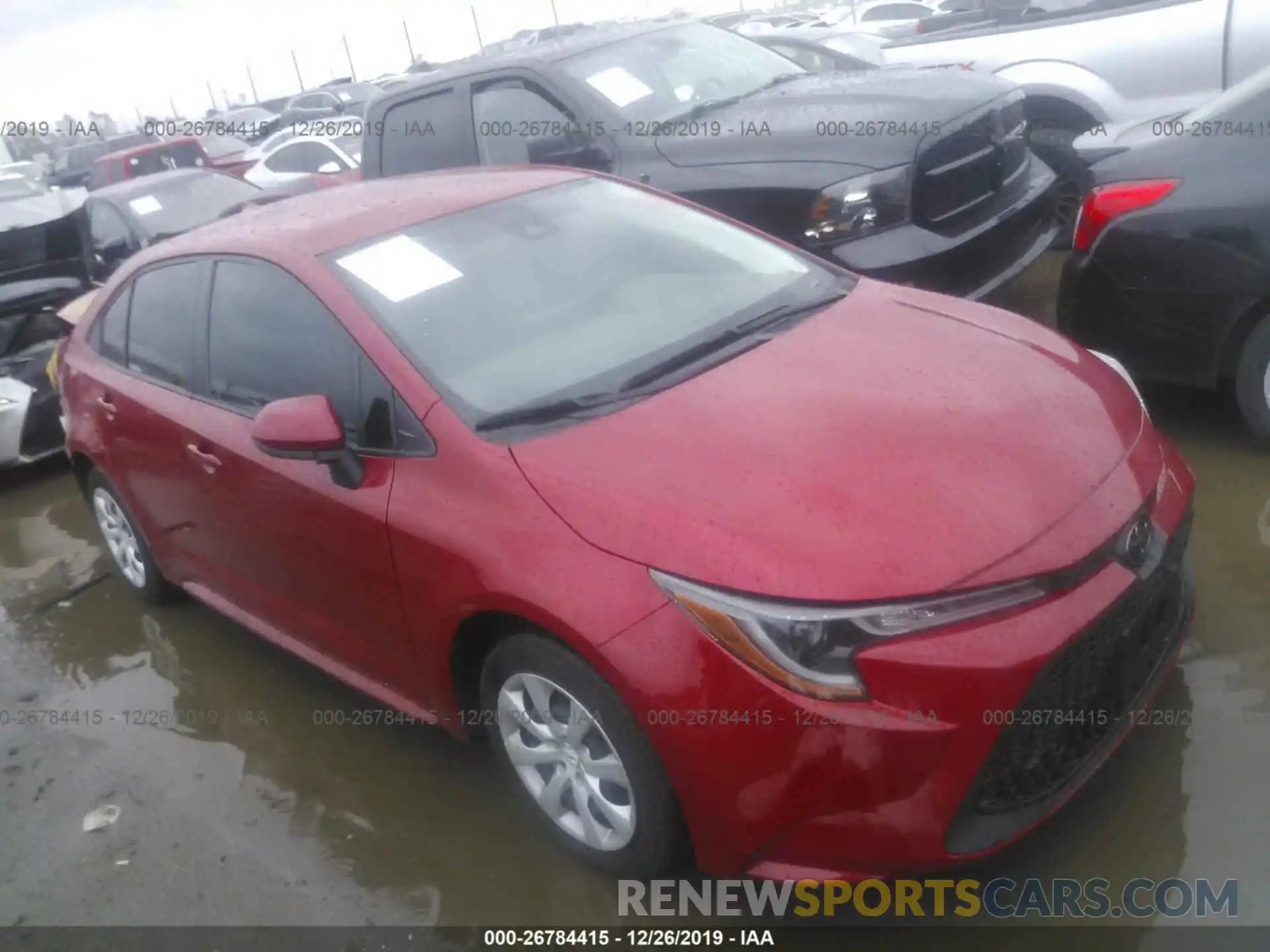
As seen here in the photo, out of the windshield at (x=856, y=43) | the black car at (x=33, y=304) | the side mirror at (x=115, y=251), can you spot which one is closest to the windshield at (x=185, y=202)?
the side mirror at (x=115, y=251)

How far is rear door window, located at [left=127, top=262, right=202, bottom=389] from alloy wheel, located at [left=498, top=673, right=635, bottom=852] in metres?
1.82

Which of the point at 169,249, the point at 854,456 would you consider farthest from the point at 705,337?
the point at 169,249

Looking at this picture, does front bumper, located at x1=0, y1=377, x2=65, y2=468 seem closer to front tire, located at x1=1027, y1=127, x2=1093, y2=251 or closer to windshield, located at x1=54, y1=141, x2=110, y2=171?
front tire, located at x1=1027, y1=127, x2=1093, y2=251

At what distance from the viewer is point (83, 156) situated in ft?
90.4

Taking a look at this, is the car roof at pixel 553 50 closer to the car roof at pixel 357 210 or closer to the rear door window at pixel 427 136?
the rear door window at pixel 427 136

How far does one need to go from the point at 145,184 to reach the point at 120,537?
586cm

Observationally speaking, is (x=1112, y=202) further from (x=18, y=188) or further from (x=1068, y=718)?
(x=18, y=188)

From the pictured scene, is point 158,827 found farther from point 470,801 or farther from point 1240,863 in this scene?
point 1240,863

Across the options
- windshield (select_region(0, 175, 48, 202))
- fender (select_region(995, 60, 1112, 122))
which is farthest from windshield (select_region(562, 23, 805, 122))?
windshield (select_region(0, 175, 48, 202))

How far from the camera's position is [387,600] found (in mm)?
2963

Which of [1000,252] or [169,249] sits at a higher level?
[169,249]

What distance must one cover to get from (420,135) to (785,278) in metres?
3.66

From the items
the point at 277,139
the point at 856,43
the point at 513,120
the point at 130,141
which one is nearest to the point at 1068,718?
the point at 513,120

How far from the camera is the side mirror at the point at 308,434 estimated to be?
2816mm
